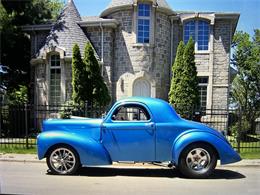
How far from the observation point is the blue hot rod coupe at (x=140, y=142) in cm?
666

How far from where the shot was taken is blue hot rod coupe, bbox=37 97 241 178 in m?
6.66

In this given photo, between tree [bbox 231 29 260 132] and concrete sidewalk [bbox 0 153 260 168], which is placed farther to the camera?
tree [bbox 231 29 260 132]

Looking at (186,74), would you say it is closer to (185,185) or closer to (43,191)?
(185,185)

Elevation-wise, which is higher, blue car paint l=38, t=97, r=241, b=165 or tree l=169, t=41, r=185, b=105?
tree l=169, t=41, r=185, b=105

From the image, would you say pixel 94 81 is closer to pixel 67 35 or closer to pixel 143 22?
pixel 67 35

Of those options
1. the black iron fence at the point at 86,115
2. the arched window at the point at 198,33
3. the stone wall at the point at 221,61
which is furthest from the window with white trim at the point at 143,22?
the black iron fence at the point at 86,115

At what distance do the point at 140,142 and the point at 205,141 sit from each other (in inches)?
44.9

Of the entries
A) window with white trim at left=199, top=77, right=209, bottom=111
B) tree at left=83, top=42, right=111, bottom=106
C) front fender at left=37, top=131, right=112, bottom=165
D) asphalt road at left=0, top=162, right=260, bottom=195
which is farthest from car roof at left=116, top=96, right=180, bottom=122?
window with white trim at left=199, top=77, right=209, bottom=111

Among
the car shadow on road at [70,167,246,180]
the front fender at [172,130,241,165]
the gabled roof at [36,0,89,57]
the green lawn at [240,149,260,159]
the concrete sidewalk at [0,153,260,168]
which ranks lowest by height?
the green lawn at [240,149,260,159]

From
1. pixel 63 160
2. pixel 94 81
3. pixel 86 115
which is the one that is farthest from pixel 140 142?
pixel 94 81

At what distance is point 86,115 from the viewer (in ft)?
35.3

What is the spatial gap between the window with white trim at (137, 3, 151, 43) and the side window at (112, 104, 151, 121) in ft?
29.0

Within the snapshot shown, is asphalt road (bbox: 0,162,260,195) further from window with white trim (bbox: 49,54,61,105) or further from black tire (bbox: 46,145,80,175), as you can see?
window with white trim (bbox: 49,54,61,105)

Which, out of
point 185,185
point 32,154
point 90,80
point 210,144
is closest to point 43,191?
point 185,185
